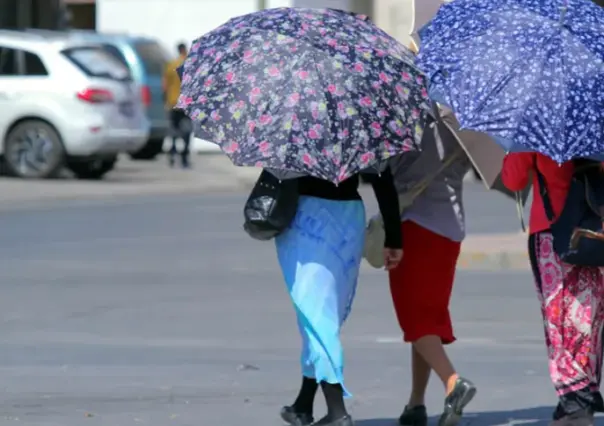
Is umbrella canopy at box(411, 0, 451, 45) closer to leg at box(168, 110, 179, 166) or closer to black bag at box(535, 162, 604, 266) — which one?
black bag at box(535, 162, 604, 266)

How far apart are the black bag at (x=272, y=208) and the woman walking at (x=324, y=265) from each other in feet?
0.20

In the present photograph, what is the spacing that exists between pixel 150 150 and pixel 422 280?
1955 centimetres

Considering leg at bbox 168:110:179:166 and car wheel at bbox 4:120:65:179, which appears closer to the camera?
car wheel at bbox 4:120:65:179

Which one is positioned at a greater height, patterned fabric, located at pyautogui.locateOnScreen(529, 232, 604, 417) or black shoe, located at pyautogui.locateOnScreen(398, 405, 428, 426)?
patterned fabric, located at pyautogui.locateOnScreen(529, 232, 604, 417)

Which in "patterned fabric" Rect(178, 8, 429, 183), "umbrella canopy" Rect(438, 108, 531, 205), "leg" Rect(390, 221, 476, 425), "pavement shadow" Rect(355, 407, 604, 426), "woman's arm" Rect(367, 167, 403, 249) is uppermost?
"patterned fabric" Rect(178, 8, 429, 183)

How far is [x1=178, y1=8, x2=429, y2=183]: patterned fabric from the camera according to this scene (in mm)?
6039

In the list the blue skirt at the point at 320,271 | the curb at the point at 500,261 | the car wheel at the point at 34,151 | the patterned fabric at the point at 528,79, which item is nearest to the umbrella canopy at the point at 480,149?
the patterned fabric at the point at 528,79

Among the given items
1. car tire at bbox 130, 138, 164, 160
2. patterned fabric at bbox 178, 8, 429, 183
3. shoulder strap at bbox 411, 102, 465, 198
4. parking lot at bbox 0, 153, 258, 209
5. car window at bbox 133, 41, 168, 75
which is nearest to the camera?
patterned fabric at bbox 178, 8, 429, 183

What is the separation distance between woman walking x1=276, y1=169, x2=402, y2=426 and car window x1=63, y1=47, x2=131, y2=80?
1485cm

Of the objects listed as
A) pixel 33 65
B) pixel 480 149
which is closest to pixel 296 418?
pixel 480 149

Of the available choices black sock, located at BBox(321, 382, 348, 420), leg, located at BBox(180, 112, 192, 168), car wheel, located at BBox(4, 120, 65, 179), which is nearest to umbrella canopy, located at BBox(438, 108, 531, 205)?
black sock, located at BBox(321, 382, 348, 420)

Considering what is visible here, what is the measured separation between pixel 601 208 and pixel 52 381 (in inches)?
124

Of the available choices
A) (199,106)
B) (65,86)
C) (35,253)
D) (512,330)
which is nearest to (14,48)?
(65,86)

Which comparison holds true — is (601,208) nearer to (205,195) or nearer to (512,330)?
(512,330)
